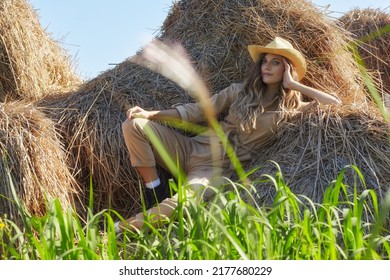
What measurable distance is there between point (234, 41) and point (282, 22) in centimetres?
30

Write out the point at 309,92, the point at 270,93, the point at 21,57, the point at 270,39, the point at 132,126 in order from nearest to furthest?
the point at 132,126, the point at 309,92, the point at 270,93, the point at 270,39, the point at 21,57

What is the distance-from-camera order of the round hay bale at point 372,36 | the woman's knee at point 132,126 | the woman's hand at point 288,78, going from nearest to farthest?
1. the woman's knee at point 132,126
2. the woman's hand at point 288,78
3. the round hay bale at point 372,36

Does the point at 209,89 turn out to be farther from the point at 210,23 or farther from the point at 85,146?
the point at 85,146

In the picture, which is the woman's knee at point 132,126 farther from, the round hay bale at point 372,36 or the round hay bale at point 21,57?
the round hay bale at point 372,36

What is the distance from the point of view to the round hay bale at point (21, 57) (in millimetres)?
4520

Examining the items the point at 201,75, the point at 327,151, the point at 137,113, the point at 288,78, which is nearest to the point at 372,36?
the point at 201,75

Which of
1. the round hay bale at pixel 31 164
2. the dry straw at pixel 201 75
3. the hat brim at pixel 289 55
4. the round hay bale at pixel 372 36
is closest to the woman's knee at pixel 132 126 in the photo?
the dry straw at pixel 201 75

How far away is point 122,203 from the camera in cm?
377

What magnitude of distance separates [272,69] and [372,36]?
2.12 meters

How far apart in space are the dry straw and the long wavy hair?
33 cm

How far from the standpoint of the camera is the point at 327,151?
331cm

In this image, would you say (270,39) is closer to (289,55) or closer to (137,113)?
(289,55)

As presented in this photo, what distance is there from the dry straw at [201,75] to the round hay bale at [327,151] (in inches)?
10.7
